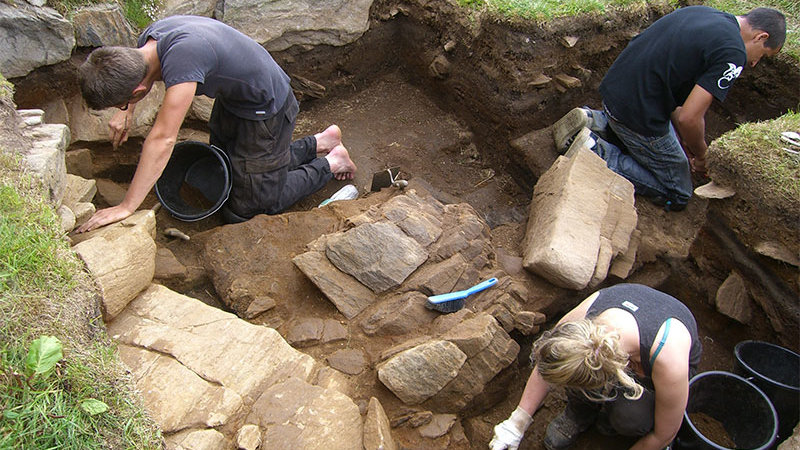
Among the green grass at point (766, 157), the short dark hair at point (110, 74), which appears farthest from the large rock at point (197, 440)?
the green grass at point (766, 157)

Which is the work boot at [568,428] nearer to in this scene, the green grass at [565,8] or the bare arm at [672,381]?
the bare arm at [672,381]

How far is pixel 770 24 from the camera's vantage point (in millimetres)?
4027

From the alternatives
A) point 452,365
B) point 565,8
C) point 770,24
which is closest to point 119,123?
point 452,365

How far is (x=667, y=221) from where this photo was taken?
15.1ft

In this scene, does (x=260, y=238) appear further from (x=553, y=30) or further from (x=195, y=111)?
(x=553, y=30)

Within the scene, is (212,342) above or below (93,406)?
below

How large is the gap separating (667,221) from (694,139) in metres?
0.68

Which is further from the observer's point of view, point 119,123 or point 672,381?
point 119,123

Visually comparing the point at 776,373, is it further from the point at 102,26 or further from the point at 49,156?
the point at 102,26

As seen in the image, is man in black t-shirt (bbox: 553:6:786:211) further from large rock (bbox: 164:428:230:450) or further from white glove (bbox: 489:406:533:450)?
large rock (bbox: 164:428:230:450)

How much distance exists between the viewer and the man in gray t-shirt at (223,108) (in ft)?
9.98

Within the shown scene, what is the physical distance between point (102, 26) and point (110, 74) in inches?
47.7

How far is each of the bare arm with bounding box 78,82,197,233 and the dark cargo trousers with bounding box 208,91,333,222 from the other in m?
0.74

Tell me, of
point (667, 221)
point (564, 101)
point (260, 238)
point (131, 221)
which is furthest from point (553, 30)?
point (131, 221)
